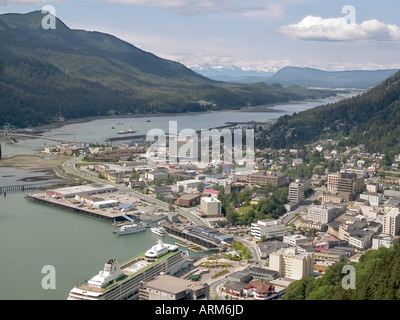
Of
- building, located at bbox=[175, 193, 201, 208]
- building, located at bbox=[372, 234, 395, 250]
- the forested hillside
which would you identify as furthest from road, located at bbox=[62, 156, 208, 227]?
the forested hillside

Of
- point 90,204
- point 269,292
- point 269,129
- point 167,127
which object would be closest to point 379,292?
point 269,292

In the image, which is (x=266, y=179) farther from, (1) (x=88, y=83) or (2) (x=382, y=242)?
(1) (x=88, y=83)

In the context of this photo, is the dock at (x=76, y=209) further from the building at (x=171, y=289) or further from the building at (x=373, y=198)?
the building at (x=373, y=198)

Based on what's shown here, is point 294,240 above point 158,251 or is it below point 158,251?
below

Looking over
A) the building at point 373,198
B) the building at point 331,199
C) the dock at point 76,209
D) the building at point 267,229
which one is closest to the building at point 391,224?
the building at point 267,229

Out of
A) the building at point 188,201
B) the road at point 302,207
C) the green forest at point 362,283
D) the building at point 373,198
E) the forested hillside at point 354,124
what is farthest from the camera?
the forested hillside at point 354,124

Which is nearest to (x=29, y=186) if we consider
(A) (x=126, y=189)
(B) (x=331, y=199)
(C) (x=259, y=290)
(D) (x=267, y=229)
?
(A) (x=126, y=189)

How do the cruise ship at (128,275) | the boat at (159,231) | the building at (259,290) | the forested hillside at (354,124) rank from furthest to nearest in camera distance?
the forested hillside at (354,124)
the boat at (159,231)
the building at (259,290)
the cruise ship at (128,275)
